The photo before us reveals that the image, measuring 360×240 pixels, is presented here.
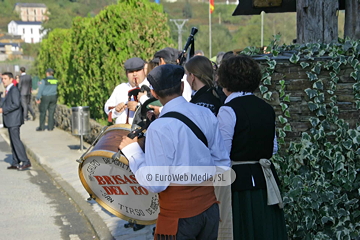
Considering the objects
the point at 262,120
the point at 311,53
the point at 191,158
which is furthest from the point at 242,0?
the point at 191,158

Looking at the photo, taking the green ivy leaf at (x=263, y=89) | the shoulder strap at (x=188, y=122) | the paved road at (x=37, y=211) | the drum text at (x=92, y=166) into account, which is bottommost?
the paved road at (x=37, y=211)

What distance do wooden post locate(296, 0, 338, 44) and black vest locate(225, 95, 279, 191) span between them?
2.13 meters

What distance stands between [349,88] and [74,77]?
39.8 feet

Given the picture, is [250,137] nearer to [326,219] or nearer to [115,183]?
[115,183]

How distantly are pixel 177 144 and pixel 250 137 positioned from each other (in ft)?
2.53

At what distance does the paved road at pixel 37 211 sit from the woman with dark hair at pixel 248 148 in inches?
123

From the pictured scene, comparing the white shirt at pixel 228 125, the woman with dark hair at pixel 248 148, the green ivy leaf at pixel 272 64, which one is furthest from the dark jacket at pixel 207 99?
the green ivy leaf at pixel 272 64

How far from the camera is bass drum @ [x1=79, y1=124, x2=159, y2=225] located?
167 inches

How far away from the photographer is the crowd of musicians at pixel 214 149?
3.13 metres

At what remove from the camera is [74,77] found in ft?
52.5

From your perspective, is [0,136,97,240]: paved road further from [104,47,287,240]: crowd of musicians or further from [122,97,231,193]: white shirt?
[122,97,231,193]: white shirt

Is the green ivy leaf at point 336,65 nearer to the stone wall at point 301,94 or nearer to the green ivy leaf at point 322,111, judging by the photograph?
the stone wall at point 301,94

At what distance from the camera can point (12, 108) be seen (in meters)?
10.2

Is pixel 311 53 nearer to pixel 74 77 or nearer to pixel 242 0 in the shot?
pixel 242 0
